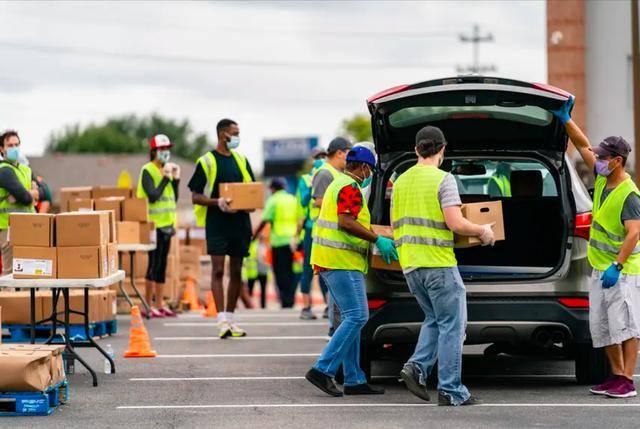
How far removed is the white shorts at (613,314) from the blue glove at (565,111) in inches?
45.7

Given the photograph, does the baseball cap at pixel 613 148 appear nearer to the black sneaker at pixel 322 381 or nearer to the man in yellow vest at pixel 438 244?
the man in yellow vest at pixel 438 244

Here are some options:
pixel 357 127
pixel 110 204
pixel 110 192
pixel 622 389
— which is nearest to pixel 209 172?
pixel 110 204

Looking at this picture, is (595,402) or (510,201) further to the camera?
(510,201)

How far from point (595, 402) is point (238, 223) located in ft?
18.9

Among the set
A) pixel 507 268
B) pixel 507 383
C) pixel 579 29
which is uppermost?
pixel 579 29

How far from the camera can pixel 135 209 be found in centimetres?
1820

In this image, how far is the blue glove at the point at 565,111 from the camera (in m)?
10.8

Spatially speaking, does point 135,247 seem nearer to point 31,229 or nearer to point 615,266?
point 31,229

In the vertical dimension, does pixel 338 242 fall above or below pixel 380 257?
above

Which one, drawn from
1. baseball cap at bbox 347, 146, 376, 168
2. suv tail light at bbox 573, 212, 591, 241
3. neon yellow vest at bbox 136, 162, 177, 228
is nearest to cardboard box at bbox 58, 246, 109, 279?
Answer: baseball cap at bbox 347, 146, 376, 168

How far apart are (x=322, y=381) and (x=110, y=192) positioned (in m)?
9.03

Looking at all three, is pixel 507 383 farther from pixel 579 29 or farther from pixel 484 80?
pixel 579 29

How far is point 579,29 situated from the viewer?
44.9 meters

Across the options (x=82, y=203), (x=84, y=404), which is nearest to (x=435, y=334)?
(x=84, y=404)
